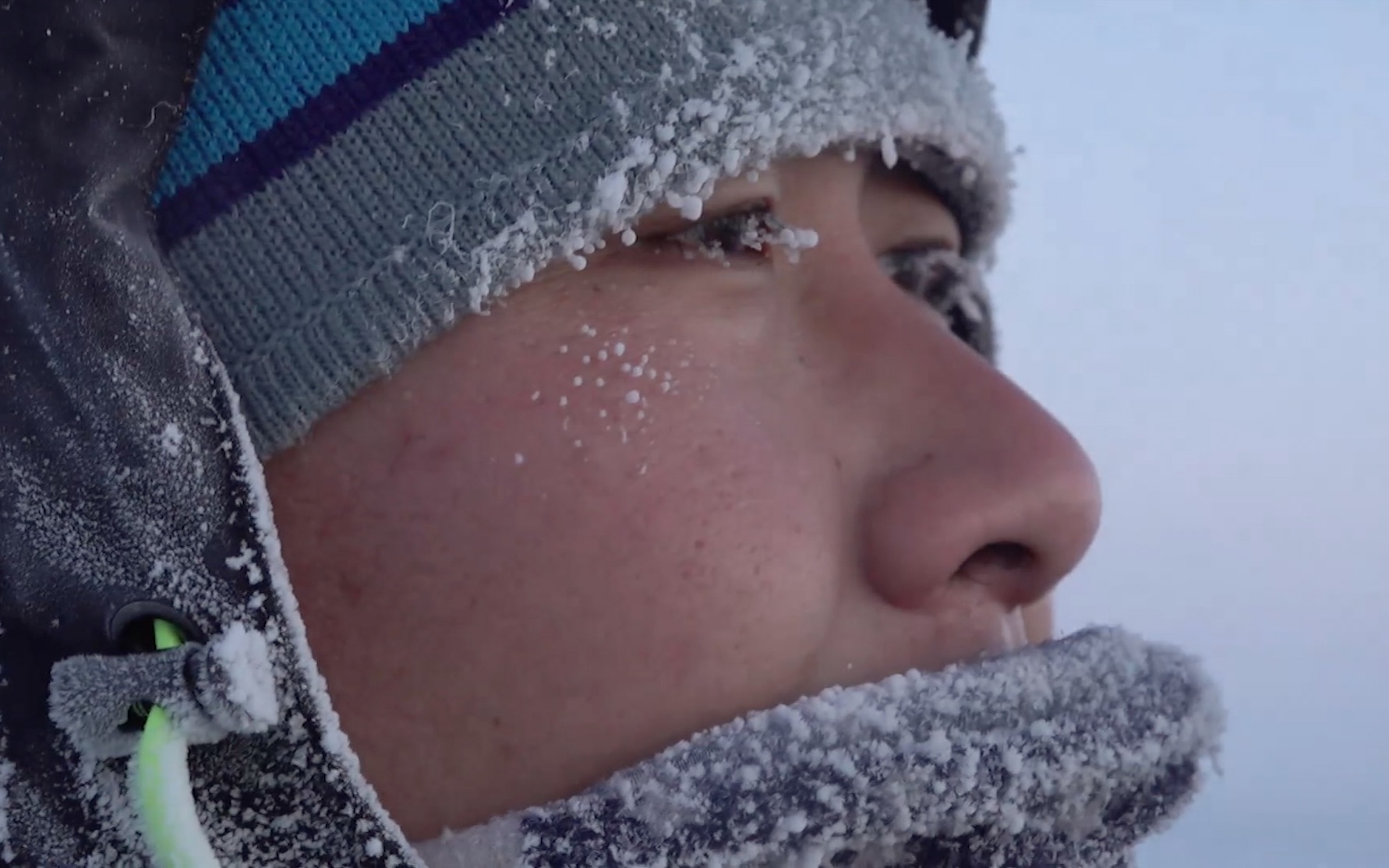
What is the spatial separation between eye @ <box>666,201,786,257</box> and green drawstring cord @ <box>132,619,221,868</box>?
472mm

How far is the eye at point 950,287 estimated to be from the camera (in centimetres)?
128

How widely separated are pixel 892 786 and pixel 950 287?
0.74 m

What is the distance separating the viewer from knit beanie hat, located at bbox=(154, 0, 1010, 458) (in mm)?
891

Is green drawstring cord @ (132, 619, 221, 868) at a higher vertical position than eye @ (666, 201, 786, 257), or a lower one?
lower

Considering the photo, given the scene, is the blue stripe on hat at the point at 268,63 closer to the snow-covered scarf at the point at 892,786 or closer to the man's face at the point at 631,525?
the man's face at the point at 631,525

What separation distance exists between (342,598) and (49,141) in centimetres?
34

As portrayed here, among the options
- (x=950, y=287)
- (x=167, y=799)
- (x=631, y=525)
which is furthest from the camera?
(x=950, y=287)

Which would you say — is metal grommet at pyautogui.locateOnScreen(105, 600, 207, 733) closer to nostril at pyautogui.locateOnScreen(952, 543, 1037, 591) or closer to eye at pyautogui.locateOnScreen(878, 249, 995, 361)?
nostril at pyautogui.locateOnScreen(952, 543, 1037, 591)

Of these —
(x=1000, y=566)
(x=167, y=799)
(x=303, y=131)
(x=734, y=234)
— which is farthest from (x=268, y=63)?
(x=1000, y=566)

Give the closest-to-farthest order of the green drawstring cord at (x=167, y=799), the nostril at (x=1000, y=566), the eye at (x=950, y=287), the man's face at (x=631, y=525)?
the green drawstring cord at (x=167, y=799) < the man's face at (x=631, y=525) < the nostril at (x=1000, y=566) < the eye at (x=950, y=287)

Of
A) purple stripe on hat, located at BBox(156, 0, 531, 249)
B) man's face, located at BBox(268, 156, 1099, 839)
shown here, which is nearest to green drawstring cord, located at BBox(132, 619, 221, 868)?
man's face, located at BBox(268, 156, 1099, 839)

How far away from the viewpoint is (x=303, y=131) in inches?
36.2

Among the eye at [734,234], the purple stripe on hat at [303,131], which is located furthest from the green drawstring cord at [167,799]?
the eye at [734,234]

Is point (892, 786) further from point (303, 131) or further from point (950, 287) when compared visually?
point (950, 287)
